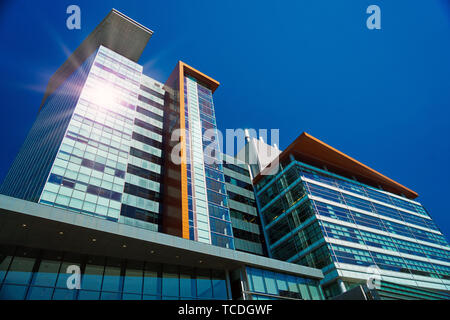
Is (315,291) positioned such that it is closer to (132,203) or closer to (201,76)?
(132,203)

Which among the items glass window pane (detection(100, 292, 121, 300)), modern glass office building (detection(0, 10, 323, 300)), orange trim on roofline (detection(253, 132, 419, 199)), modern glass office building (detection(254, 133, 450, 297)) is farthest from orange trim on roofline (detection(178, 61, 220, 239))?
orange trim on roofline (detection(253, 132, 419, 199))

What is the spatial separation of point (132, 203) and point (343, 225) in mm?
33828

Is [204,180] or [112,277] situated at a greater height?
[204,180]

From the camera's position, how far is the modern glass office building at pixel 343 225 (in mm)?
44031

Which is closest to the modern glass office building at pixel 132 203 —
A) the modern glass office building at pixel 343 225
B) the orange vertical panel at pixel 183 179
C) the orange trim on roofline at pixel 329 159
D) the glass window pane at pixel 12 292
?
the glass window pane at pixel 12 292

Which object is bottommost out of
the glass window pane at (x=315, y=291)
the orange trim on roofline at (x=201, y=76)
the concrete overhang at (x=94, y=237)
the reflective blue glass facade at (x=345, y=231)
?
the glass window pane at (x=315, y=291)

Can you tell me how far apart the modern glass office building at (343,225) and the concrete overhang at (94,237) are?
921 inches

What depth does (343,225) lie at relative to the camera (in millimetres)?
48688

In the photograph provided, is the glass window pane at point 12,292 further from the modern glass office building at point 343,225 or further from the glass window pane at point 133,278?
the modern glass office building at point 343,225

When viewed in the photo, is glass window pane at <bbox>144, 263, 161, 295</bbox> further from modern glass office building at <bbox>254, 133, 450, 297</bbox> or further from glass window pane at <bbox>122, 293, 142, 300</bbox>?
modern glass office building at <bbox>254, 133, 450, 297</bbox>

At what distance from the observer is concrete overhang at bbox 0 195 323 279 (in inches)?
725

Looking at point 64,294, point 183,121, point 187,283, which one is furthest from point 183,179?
point 64,294

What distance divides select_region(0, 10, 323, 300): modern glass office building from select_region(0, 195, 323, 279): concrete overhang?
0.25ft
